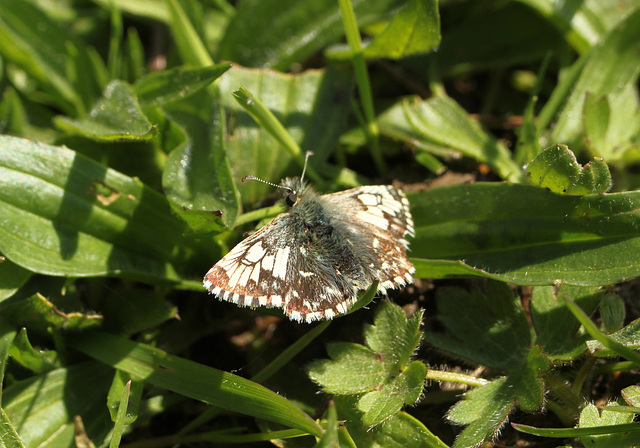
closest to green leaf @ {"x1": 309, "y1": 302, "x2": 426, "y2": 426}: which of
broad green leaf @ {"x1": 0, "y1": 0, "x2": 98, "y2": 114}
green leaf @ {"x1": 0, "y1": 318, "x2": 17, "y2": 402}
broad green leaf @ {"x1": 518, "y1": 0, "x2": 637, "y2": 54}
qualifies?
green leaf @ {"x1": 0, "y1": 318, "x2": 17, "y2": 402}

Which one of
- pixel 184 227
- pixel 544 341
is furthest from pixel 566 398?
pixel 184 227

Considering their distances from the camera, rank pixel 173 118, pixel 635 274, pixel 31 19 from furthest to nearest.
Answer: pixel 31 19 < pixel 173 118 < pixel 635 274

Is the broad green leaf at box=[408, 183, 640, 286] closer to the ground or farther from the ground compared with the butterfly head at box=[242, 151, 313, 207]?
closer to the ground

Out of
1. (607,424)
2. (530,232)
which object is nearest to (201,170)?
(530,232)

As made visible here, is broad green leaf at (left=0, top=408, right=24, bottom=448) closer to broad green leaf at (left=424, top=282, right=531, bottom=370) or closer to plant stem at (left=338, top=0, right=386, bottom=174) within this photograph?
broad green leaf at (left=424, top=282, right=531, bottom=370)

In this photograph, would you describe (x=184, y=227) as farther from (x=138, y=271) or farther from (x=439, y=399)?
(x=439, y=399)

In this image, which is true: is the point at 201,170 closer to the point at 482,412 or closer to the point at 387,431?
the point at 387,431

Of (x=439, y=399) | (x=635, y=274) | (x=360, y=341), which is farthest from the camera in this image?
(x=360, y=341)
